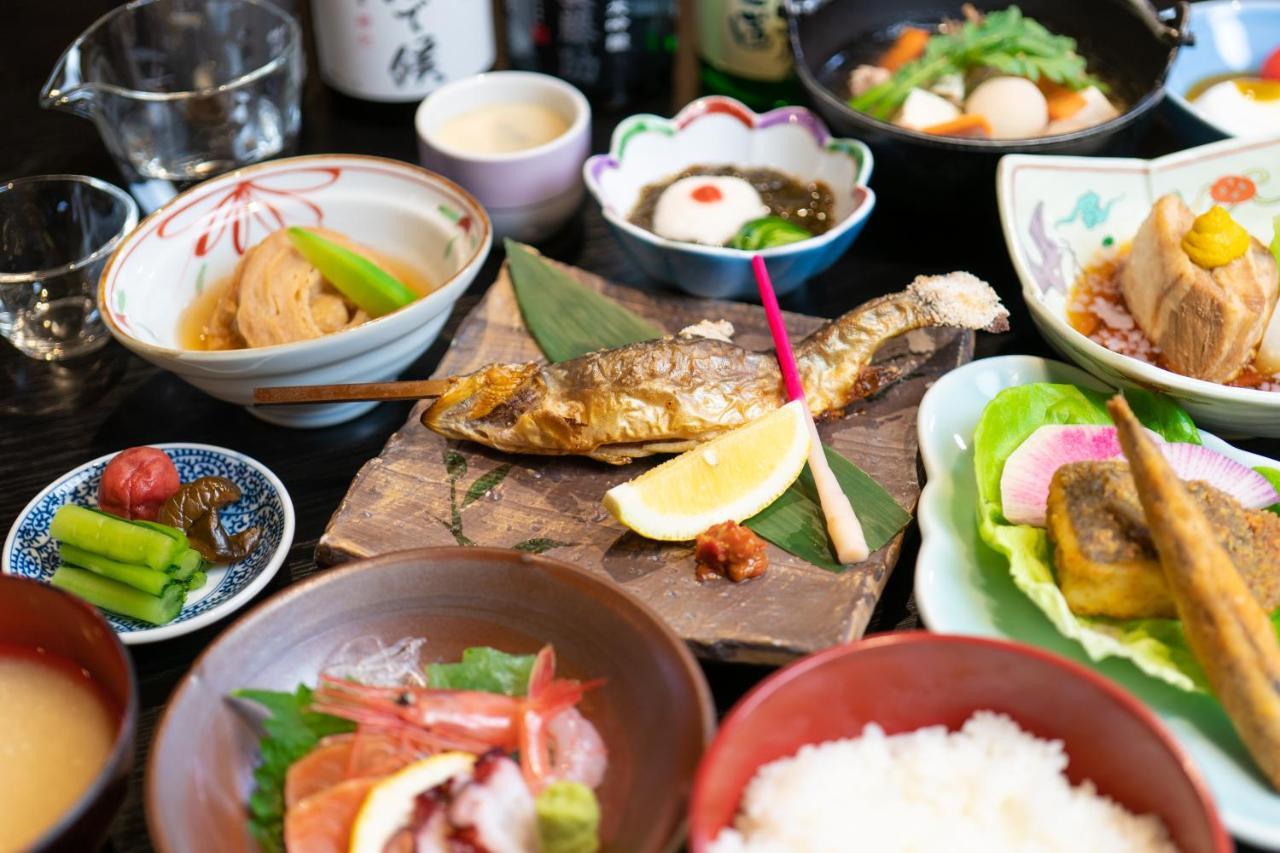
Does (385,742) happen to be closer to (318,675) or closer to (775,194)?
(318,675)

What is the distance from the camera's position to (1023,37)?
325cm

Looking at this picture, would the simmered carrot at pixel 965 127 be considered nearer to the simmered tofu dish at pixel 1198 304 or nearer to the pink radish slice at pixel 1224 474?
the simmered tofu dish at pixel 1198 304

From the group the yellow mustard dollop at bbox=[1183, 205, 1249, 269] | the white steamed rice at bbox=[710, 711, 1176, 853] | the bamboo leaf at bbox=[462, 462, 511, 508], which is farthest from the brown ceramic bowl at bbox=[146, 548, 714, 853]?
the yellow mustard dollop at bbox=[1183, 205, 1249, 269]

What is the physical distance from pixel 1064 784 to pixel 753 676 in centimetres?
59

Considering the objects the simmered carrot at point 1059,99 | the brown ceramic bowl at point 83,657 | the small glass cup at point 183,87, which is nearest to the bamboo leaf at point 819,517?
the brown ceramic bowl at point 83,657

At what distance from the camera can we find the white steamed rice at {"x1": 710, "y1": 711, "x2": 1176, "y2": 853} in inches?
56.4

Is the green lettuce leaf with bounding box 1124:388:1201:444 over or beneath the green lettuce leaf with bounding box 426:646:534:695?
over

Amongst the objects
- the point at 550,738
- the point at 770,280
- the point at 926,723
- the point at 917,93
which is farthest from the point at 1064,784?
the point at 917,93

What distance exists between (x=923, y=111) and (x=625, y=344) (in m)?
1.27

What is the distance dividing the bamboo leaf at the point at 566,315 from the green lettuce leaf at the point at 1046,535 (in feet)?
2.74

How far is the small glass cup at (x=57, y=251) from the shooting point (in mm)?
2602

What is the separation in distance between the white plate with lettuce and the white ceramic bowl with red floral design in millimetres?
1093

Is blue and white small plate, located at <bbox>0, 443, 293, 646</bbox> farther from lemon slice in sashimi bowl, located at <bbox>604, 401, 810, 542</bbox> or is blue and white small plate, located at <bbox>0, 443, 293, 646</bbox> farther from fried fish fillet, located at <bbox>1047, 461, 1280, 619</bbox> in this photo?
A: fried fish fillet, located at <bbox>1047, 461, 1280, 619</bbox>

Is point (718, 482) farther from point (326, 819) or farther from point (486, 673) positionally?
point (326, 819)
